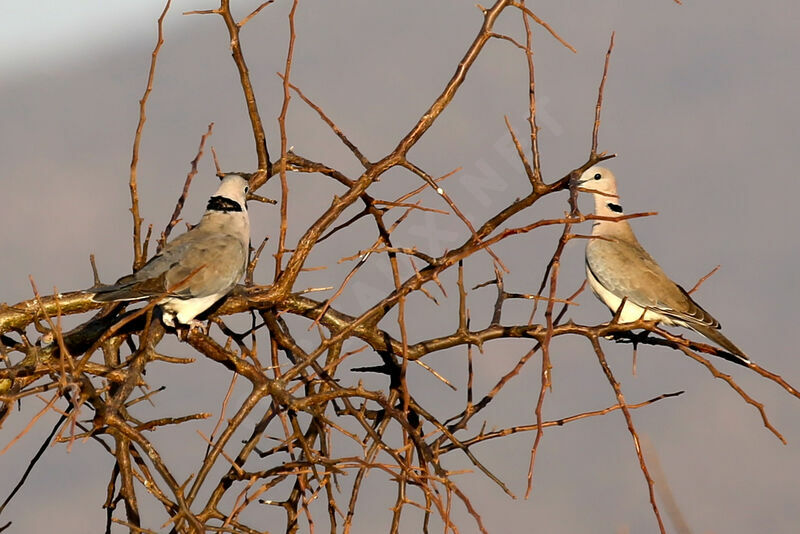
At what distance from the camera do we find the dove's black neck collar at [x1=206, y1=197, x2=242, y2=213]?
4586 millimetres

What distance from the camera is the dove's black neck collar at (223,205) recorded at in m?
4.59

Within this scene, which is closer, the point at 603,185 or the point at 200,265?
the point at 200,265

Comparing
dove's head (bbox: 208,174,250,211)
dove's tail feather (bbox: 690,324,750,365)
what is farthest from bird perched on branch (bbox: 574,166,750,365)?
dove's head (bbox: 208,174,250,211)

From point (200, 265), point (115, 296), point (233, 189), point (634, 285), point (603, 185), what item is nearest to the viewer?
point (115, 296)

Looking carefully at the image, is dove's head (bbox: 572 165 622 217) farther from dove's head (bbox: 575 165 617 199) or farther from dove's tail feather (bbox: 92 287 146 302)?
dove's tail feather (bbox: 92 287 146 302)

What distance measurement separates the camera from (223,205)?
461 cm

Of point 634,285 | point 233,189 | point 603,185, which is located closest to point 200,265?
point 233,189

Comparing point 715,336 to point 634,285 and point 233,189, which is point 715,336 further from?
point 233,189

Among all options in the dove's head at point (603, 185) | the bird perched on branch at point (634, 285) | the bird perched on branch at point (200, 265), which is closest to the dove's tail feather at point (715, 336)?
the bird perched on branch at point (634, 285)

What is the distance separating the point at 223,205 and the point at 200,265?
467 mm

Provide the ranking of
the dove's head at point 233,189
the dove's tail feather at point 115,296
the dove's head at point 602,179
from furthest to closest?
the dove's head at point 602,179
the dove's head at point 233,189
the dove's tail feather at point 115,296

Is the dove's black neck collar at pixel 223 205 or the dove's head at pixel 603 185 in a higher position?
the dove's head at pixel 603 185

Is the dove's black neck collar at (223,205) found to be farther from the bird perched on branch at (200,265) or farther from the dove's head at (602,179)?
the dove's head at (602,179)

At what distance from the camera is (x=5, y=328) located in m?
3.83
